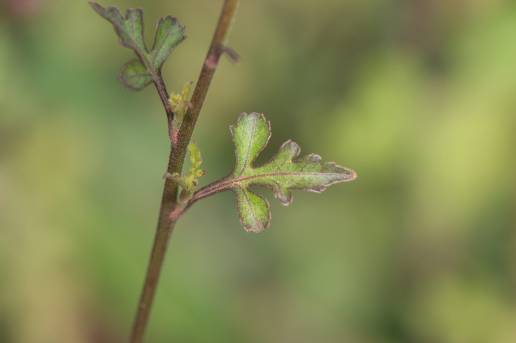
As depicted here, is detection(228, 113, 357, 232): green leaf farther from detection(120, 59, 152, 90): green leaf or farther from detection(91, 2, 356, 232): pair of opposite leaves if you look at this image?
detection(120, 59, 152, 90): green leaf

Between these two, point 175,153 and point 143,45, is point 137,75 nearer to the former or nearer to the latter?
point 143,45

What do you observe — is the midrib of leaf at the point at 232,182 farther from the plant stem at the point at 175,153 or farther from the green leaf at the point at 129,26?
the green leaf at the point at 129,26

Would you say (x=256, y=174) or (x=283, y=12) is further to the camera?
(x=283, y=12)

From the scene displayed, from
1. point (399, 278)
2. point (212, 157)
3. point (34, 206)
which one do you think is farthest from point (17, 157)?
point (399, 278)

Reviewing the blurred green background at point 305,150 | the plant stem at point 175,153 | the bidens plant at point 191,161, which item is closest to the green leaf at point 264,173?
the bidens plant at point 191,161

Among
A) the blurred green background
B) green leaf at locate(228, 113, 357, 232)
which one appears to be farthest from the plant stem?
the blurred green background

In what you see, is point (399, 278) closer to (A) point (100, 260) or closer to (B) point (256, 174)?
(A) point (100, 260)
